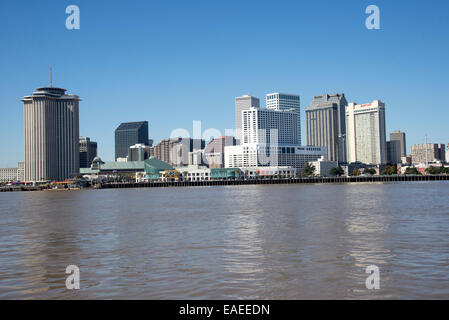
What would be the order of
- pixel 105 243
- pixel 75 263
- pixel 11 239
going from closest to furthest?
1. pixel 75 263
2. pixel 105 243
3. pixel 11 239

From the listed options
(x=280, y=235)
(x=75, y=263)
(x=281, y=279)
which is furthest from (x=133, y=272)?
(x=280, y=235)

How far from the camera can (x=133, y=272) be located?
731 inches

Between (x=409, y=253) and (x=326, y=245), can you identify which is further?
(x=326, y=245)

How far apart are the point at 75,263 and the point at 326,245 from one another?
12.1 meters

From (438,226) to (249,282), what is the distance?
20047 mm

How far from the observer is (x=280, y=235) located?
1120 inches

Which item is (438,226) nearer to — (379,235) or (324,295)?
(379,235)

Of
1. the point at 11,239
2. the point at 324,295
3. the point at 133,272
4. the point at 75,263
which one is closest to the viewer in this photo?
the point at 324,295
